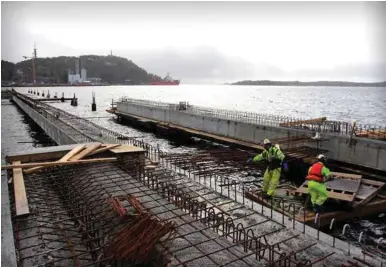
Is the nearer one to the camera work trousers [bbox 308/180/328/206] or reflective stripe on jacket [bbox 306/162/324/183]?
reflective stripe on jacket [bbox 306/162/324/183]

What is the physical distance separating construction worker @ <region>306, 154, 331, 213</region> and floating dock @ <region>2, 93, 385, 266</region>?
2.08m

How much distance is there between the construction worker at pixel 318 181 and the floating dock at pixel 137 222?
81.8 inches

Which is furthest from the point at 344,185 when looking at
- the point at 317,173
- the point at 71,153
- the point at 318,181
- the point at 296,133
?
the point at 71,153

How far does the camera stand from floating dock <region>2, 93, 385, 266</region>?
→ 632 centimetres

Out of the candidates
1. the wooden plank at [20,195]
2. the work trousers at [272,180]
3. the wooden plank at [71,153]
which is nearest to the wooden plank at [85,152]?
the wooden plank at [71,153]

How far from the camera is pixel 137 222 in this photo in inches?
278

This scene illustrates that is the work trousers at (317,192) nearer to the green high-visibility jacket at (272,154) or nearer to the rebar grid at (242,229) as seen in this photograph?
the green high-visibility jacket at (272,154)

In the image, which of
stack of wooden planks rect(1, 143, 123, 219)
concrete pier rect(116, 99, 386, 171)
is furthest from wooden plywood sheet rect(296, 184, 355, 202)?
stack of wooden planks rect(1, 143, 123, 219)

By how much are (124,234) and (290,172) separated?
16.1 m

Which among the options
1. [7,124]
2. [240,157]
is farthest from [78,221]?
[7,124]

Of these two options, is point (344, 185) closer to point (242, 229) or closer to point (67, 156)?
point (242, 229)

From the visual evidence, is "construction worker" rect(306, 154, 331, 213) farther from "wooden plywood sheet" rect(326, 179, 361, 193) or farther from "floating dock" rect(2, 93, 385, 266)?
"wooden plywood sheet" rect(326, 179, 361, 193)

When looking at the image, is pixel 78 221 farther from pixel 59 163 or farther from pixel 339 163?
pixel 339 163

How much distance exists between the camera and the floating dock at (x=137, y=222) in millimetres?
6320
